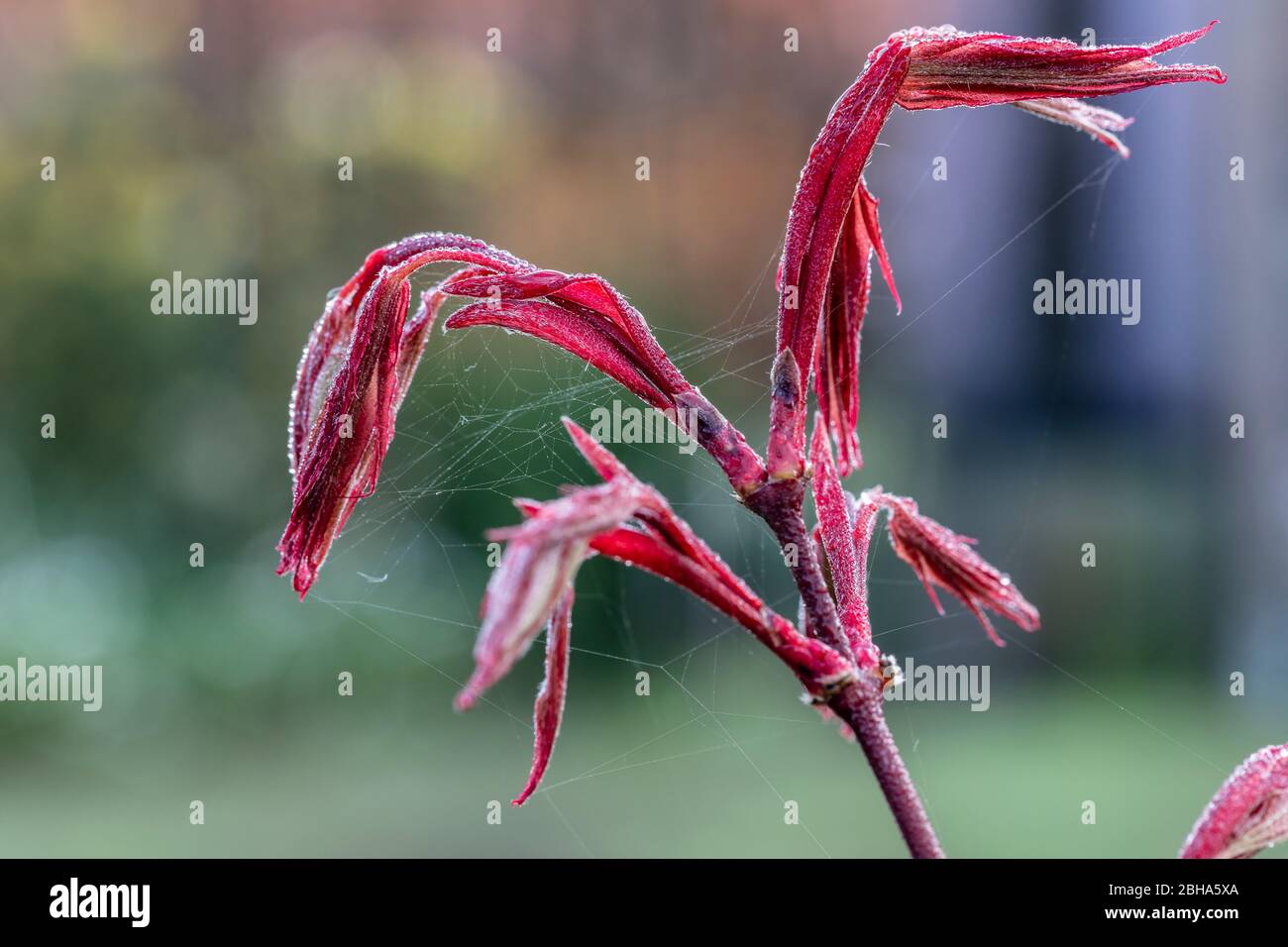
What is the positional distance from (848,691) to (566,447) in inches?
105

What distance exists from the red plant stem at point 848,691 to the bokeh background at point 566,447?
8.28 ft

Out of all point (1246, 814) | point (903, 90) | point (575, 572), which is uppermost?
point (903, 90)

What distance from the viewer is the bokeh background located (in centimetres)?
379

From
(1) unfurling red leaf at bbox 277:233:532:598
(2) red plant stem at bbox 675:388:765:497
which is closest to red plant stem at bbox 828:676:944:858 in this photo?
(2) red plant stem at bbox 675:388:765:497

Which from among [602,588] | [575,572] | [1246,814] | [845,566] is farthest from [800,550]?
[602,588]

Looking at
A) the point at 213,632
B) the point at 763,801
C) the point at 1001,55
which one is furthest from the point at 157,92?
the point at 1001,55

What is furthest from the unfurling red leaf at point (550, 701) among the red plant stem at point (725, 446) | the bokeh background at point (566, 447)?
the bokeh background at point (566, 447)

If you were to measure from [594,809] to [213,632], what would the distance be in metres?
1.48

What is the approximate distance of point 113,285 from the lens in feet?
13.5

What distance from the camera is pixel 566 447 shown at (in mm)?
3264

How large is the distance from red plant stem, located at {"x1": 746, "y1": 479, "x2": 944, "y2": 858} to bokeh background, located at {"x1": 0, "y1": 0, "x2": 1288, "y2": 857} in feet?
8.28

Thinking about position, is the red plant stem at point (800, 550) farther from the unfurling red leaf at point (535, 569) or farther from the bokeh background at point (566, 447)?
the bokeh background at point (566, 447)

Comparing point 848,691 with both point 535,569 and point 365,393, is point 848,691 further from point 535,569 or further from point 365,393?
point 365,393

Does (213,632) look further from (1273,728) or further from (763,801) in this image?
(1273,728)
